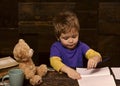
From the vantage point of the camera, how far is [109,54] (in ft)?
9.56

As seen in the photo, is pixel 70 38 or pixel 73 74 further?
pixel 70 38

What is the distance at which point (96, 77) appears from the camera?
4.96 feet

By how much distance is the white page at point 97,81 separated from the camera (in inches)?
56.4

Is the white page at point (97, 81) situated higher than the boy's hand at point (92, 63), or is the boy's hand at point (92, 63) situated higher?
the boy's hand at point (92, 63)

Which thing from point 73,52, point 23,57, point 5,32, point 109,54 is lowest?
point 109,54

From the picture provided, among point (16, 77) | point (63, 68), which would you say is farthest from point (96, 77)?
point (16, 77)

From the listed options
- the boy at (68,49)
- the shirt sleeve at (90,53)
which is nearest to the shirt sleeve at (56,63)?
the boy at (68,49)

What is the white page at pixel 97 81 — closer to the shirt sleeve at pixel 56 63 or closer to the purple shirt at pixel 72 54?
the shirt sleeve at pixel 56 63

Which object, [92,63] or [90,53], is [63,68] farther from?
[90,53]

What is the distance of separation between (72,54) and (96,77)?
1.20 ft

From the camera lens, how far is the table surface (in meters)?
1.44

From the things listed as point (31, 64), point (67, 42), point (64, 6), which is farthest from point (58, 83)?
point (64, 6)

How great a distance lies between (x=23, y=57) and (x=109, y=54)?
169 centimetres

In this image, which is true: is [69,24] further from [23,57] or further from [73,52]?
[23,57]
